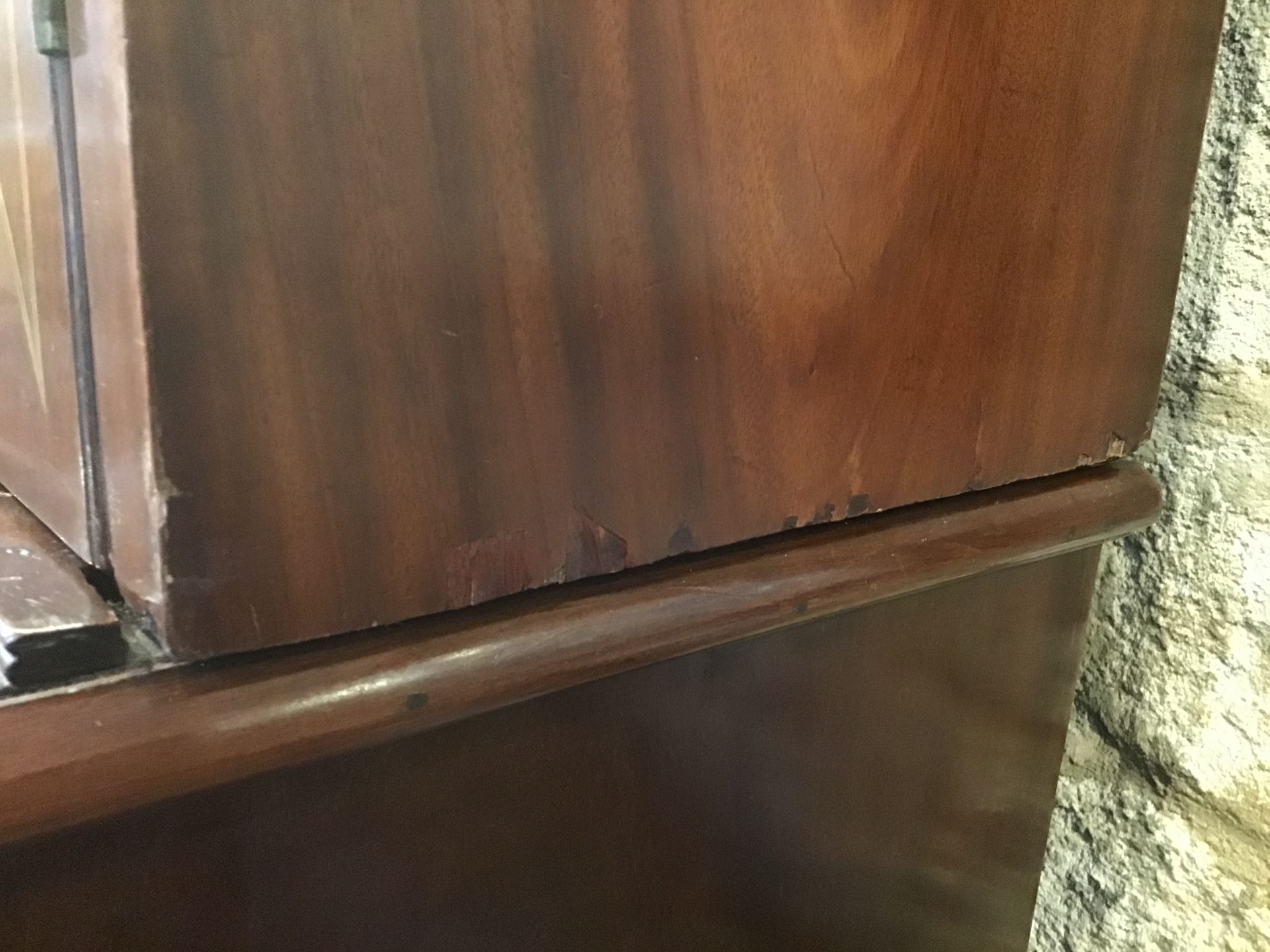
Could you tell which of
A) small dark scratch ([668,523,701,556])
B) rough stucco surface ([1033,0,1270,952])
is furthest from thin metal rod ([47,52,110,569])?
rough stucco surface ([1033,0,1270,952])

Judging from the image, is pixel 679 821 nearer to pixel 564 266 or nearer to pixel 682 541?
pixel 682 541

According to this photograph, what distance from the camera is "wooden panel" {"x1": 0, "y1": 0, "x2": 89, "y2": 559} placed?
28 cm

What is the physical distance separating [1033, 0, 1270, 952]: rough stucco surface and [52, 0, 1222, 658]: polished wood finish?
2.9 inches

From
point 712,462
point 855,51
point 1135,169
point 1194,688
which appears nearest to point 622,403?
point 712,462

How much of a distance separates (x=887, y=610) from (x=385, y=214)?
297 millimetres

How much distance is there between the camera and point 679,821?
0.41 meters

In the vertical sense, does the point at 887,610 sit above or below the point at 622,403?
below

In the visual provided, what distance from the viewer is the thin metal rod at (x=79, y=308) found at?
26cm

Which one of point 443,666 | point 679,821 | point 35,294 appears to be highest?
point 35,294

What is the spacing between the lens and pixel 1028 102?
16.2 inches

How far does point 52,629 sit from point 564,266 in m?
0.19

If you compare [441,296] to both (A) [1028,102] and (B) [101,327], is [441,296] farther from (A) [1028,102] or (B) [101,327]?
(A) [1028,102]

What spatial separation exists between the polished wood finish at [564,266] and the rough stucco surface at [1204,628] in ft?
0.25

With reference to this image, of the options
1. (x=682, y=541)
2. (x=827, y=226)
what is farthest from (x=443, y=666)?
(x=827, y=226)
